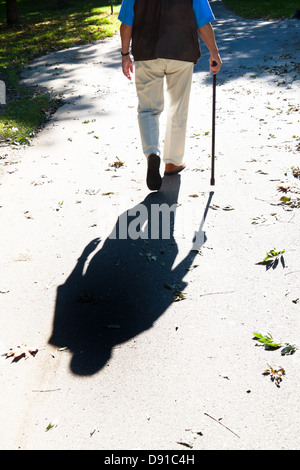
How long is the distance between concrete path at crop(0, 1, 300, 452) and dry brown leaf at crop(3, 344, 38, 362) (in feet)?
0.16

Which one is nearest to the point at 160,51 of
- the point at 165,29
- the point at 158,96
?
Answer: the point at 165,29

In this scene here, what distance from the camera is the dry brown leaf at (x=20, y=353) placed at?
2.97 metres

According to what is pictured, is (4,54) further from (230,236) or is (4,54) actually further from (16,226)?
(230,236)

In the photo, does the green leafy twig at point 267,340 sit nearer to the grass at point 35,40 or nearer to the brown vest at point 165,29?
the brown vest at point 165,29

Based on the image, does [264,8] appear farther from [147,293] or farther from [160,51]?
[147,293]

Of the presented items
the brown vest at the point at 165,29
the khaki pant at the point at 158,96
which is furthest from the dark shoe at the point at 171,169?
the brown vest at the point at 165,29

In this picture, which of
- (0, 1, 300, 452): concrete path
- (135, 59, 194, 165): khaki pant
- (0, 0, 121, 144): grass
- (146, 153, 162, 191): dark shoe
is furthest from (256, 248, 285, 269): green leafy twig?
(0, 0, 121, 144): grass

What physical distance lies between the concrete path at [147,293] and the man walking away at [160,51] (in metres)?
0.65

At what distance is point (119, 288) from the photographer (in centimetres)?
362

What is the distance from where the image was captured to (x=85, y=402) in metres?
2.62

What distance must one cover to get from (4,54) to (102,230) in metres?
11.8

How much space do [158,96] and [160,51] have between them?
446mm

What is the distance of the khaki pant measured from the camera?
477 cm

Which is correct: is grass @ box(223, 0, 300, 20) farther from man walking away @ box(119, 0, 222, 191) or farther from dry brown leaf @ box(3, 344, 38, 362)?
dry brown leaf @ box(3, 344, 38, 362)
